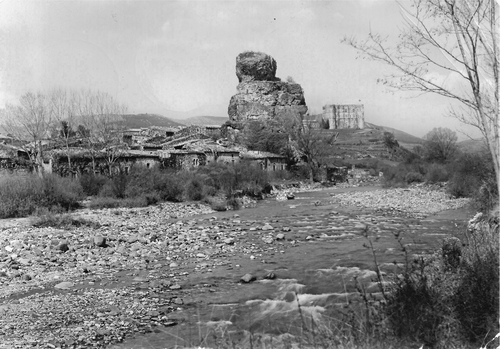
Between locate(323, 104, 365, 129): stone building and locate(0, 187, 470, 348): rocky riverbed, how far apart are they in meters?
87.3

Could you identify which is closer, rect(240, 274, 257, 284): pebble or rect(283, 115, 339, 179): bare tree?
rect(240, 274, 257, 284): pebble

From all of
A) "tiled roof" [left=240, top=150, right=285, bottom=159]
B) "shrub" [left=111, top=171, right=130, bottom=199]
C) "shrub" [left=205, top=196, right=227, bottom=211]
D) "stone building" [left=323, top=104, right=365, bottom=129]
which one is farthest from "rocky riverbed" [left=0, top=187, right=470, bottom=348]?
"stone building" [left=323, top=104, right=365, bottom=129]

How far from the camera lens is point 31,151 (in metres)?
28.0

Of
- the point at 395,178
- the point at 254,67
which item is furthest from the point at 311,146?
→ the point at 254,67

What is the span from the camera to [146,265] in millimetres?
9781

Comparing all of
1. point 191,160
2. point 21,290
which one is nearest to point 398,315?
point 21,290

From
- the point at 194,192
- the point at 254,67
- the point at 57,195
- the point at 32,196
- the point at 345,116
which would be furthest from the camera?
the point at 345,116

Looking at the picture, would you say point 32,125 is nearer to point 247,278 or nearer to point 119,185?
point 119,185

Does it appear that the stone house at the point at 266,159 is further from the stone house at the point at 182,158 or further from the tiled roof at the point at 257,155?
the stone house at the point at 182,158

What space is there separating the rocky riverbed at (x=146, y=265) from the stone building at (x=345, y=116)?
87339 mm

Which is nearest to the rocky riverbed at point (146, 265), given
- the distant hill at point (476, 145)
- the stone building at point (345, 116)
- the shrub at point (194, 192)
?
the distant hill at point (476, 145)

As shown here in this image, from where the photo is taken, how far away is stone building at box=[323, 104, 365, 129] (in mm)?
102375

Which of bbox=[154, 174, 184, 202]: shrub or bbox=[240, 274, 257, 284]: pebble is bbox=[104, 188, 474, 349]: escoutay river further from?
bbox=[154, 174, 184, 202]: shrub

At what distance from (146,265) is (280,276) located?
11.0 feet
